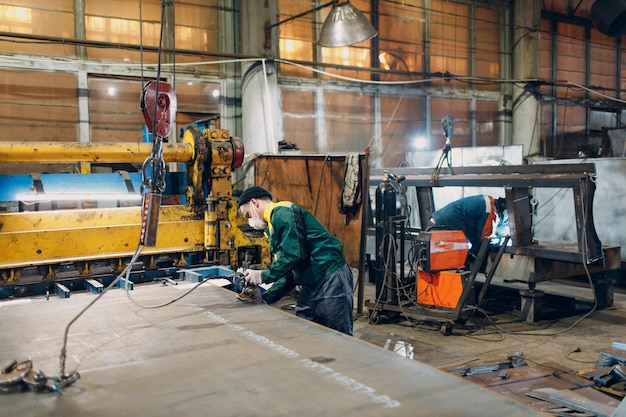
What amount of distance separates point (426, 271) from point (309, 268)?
7.51ft

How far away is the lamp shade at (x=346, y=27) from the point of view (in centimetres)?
939

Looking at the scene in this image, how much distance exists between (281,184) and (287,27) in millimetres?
5519

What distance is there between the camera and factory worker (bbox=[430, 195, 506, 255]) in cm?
652

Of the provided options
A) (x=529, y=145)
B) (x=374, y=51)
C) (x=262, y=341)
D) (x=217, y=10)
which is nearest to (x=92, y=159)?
(x=262, y=341)

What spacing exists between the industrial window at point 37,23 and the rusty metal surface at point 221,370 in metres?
7.55

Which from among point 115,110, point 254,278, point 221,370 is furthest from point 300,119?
point 221,370

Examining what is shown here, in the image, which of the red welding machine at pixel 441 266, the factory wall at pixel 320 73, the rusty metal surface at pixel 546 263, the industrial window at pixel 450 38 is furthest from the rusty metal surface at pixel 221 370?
the industrial window at pixel 450 38

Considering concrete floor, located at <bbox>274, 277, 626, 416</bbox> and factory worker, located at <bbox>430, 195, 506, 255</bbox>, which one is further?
factory worker, located at <bbox>430, 195, 506, 255</bbox>

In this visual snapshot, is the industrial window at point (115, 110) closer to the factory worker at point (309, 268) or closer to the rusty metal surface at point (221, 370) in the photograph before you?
the factory worker at point (309, 268)

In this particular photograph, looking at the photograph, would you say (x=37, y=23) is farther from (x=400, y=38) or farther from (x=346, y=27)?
(x=400, y=38)

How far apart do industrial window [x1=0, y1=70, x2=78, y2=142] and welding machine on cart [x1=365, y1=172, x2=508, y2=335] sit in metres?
6.44

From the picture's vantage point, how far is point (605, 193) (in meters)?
8.14

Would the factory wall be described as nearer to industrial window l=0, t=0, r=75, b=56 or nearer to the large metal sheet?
industrial window l=0, t=0, r=75, b=56

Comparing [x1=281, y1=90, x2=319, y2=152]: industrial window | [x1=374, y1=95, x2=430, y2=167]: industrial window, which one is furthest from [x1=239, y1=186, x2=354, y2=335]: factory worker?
[x1=374, y1=95, x2=430, y2=167]: industrial window
